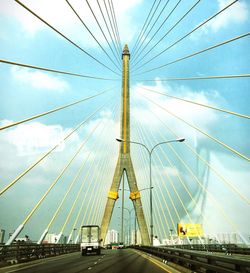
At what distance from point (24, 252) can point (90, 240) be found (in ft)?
46.3

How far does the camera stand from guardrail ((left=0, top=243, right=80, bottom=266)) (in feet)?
61.9

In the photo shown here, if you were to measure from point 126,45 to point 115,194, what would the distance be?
21409 millimetres

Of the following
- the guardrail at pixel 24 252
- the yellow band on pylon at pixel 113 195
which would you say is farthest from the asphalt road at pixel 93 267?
the yellow band on pylon at pixel 113 195

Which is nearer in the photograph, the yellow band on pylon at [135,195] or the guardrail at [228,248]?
the guardrail at [228,248]

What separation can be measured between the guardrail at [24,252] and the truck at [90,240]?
8.80ft

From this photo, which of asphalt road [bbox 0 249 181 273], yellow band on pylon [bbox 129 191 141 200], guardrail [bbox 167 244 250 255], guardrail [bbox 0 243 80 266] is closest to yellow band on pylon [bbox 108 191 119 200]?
yellow band on pylon [bbox 129 191 141 200]

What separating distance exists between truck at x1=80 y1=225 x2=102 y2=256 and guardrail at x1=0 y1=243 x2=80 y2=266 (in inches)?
106

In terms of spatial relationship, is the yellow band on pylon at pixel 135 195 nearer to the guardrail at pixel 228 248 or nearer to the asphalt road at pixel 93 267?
the guardrail at pixel 228 248

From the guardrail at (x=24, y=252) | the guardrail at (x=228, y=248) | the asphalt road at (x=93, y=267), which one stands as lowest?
the asphalt road at (x=93, y=267)

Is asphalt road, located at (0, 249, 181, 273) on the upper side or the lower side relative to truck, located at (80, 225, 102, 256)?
lower

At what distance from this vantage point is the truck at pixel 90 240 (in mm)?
35156

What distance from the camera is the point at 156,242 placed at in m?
40.6

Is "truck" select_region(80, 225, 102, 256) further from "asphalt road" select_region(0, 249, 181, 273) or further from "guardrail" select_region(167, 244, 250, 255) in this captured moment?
"asphalt road" select_region(0, 249, 181, 273)

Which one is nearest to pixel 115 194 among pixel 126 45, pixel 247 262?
pixel 126 45
